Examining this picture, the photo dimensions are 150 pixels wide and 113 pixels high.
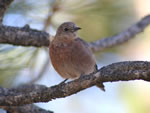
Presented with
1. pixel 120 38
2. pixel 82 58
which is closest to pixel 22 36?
pixel 82 58

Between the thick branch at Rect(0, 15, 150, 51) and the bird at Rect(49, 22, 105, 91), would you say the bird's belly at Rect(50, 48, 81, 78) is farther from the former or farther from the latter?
the thick branch at Rect(0, 15, 150, 51)

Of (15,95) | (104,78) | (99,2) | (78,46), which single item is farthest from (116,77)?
(99,2)

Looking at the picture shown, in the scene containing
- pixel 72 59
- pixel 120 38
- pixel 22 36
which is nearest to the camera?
pixel 22 36

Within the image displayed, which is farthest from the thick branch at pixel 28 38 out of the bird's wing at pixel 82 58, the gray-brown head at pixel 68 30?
the bird's wing at pixel 82 58

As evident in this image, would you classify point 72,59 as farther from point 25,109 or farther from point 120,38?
point 120,38

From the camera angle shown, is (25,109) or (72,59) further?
(72,59)

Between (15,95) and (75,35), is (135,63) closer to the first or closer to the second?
(15,95)
